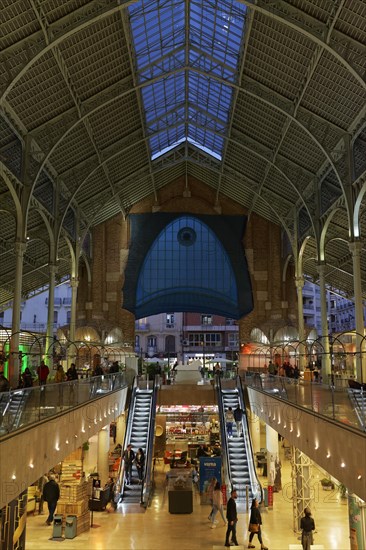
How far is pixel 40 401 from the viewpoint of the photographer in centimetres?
1537

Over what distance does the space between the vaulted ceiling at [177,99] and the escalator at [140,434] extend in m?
11.6

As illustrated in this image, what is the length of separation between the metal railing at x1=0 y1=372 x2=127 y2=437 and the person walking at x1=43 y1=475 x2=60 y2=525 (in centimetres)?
391

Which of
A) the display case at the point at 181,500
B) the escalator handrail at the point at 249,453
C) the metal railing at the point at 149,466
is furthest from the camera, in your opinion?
the escalator handrail at the point at 249,453

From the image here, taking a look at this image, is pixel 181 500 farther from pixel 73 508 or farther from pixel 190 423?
pixel 190 423

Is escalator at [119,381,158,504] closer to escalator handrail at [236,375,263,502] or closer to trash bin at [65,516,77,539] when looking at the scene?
escalator handrail at [236,375,263,502]

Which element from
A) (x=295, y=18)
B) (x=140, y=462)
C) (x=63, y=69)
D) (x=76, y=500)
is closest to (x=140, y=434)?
(x=140, y=462)

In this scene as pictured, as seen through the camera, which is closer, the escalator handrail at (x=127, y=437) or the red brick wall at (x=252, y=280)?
the escalator handrail at (x=127, y=437)

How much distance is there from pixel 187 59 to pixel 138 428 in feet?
72.2

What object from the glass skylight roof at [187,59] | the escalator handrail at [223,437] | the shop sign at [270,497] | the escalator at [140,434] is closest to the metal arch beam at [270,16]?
the glass skylight roof at [187,59]

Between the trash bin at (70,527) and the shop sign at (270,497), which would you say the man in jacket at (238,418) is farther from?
the trash bin at (70,527)

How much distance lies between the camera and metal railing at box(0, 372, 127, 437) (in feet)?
41.9

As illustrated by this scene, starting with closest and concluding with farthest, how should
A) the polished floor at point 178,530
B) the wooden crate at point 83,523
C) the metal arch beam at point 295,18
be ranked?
1. the polished floor at point 178,530
2. the metal arch beam at point 295,18
3. the wooden crate at point 83,523

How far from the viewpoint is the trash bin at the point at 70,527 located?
22.0m

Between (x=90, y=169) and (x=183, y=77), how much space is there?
831 cm
